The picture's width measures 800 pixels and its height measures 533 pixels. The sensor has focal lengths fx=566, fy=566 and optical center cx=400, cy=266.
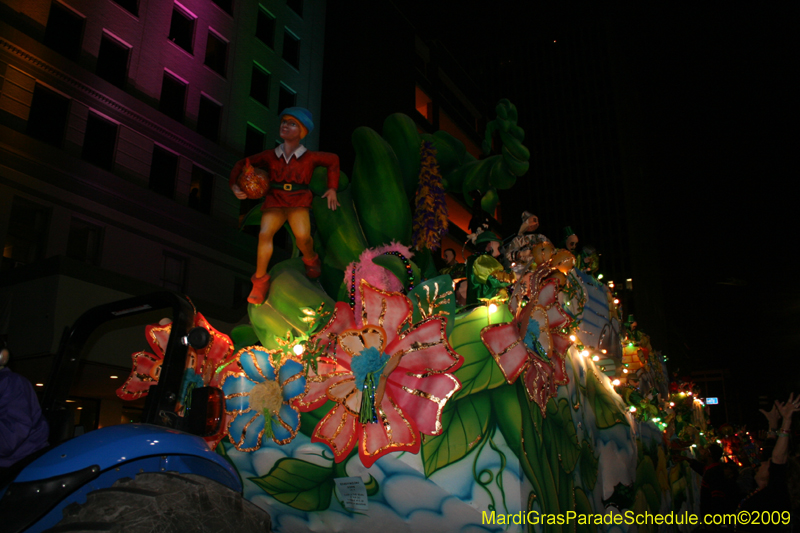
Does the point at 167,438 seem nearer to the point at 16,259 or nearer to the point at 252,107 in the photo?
the point at 16,259

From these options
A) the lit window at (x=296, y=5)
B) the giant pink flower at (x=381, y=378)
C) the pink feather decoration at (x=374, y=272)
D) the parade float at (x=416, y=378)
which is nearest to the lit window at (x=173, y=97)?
the lit window at (x=296, y=5)

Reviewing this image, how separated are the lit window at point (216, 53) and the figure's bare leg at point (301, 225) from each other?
10635mm

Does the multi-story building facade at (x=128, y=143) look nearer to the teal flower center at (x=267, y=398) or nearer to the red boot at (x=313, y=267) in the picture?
the red boot at (x=313, y=267)

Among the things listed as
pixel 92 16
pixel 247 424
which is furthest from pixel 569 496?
pixel 92 16

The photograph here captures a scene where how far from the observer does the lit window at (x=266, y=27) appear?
15586 millimetres

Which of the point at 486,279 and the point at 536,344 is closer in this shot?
the point at 536,344

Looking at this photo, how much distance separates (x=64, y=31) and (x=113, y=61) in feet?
3.36

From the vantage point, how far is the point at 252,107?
586 inches

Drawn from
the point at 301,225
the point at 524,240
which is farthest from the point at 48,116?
the point at 524,240

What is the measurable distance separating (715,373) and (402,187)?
123 ft

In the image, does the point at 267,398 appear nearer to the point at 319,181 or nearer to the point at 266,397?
the point at 266,397

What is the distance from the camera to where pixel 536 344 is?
4395 mm

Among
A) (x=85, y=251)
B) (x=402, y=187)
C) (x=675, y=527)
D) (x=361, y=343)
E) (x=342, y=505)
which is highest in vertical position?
(x=85, y=251)

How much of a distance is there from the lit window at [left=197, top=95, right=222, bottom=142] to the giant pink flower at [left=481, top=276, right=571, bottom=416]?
37.6ft
